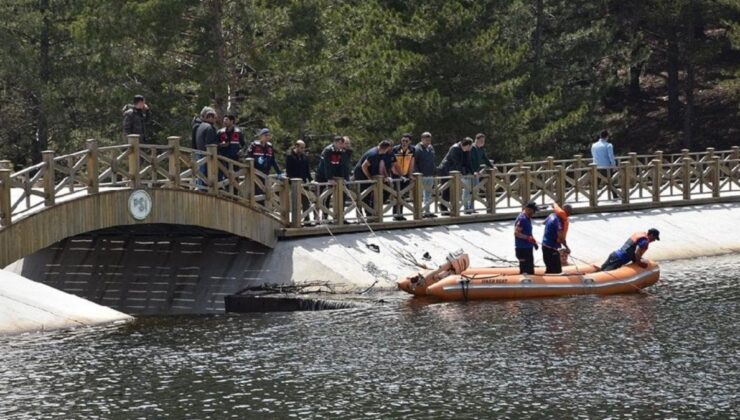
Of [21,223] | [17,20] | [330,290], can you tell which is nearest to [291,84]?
[17,20]

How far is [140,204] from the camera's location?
97.6 ft

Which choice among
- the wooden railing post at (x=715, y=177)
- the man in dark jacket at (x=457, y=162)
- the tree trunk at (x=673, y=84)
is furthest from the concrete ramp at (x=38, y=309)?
the tree trunk at (x=673, y=84)

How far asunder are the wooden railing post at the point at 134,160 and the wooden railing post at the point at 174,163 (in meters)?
0.85

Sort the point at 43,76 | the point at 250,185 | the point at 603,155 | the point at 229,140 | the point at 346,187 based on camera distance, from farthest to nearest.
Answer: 1. the point at 43,76
2. the point at 603,155
3. the point at 346,187
4. the point at 250,185
5. the point at 229,140

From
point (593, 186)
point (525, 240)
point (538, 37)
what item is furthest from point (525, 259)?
point (538, 37)

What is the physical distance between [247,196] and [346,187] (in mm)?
2387

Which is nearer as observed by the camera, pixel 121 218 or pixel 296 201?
pixel 121 218

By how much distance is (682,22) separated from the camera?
59.6 m

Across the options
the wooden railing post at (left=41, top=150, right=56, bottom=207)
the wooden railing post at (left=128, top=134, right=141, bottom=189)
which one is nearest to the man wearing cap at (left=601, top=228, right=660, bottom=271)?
the wooden railing post at (left=128, top=134, right=141, bottom=189)

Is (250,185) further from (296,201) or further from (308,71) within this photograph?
(308,71)

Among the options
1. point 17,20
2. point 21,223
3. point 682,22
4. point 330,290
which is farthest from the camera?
point 682,22

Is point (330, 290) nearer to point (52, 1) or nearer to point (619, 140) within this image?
point (52, 1)

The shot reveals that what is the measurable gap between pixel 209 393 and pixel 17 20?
3094 cm

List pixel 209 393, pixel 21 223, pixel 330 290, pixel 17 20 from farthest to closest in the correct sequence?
pixel 17 20 < pixel 330 290 < pixel 21 223 < pixel 209 393
